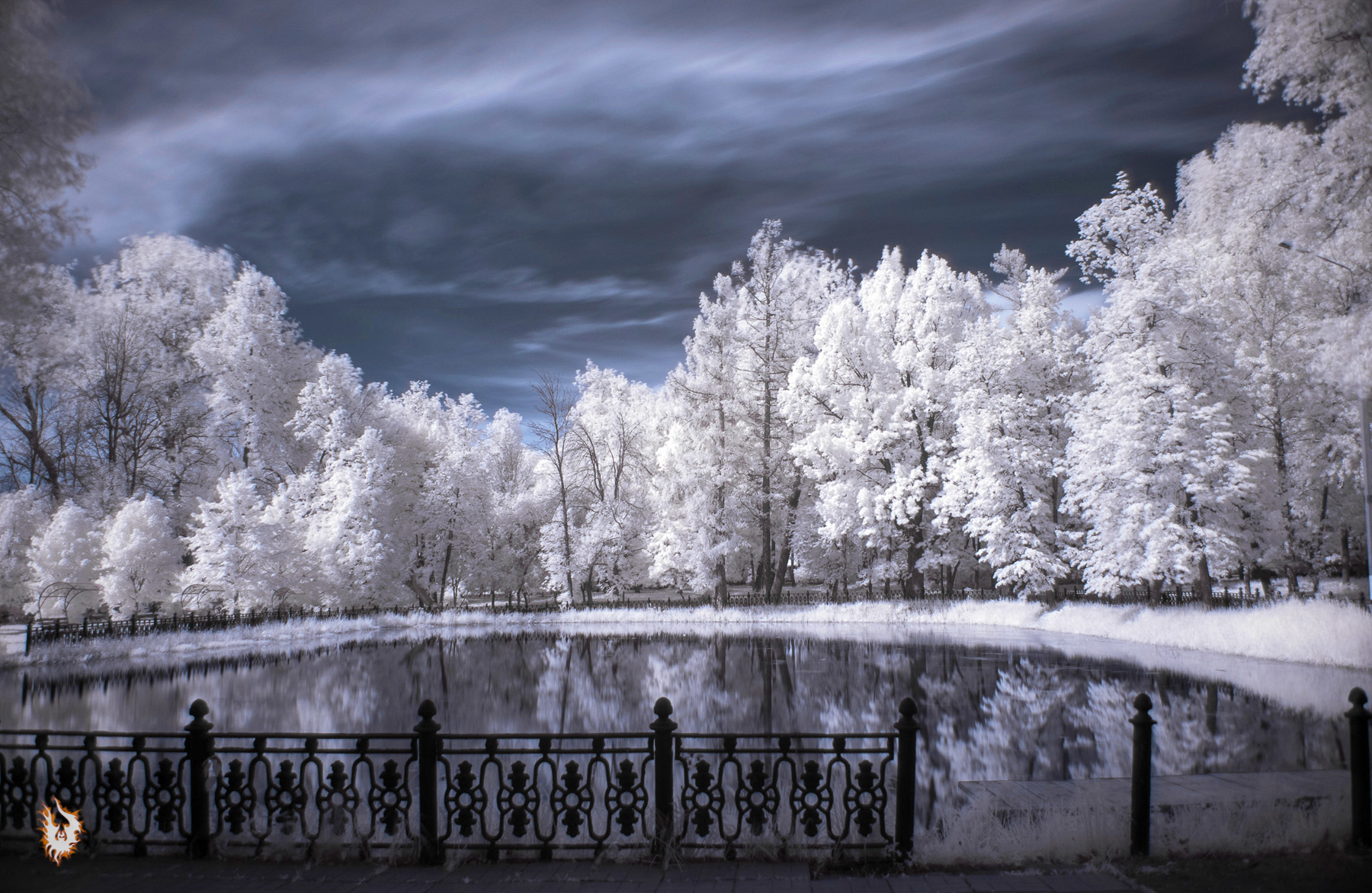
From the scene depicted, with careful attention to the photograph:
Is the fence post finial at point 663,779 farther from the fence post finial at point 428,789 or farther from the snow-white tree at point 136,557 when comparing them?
the snow-white tree at point 136,557

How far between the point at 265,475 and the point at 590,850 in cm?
4083

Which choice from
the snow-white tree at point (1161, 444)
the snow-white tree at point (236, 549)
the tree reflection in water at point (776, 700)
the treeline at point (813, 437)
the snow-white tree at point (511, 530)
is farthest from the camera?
the snow-white tree at point (511, 530)

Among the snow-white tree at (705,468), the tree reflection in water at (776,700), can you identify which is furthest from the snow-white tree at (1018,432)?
the snow-white tree at (705,468)

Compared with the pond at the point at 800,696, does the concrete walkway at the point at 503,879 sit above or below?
above

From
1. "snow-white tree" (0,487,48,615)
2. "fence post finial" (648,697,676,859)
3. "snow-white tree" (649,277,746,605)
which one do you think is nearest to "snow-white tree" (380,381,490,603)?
"snow-white tree" (649,277,746,605)

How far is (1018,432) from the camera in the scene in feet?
105

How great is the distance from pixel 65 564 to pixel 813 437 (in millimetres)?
31296

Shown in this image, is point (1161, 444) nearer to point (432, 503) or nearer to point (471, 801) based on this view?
point (471, 801)

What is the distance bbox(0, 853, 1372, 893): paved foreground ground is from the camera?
5.89 metres

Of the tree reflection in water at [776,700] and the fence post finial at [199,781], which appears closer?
Result: the fence post finial at [199,781]

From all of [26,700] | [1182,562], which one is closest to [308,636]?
[26,700]

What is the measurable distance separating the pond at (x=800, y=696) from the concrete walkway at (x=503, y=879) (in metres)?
4.05

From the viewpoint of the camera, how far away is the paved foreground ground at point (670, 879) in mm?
5895

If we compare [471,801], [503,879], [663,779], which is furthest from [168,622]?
[663,779]
